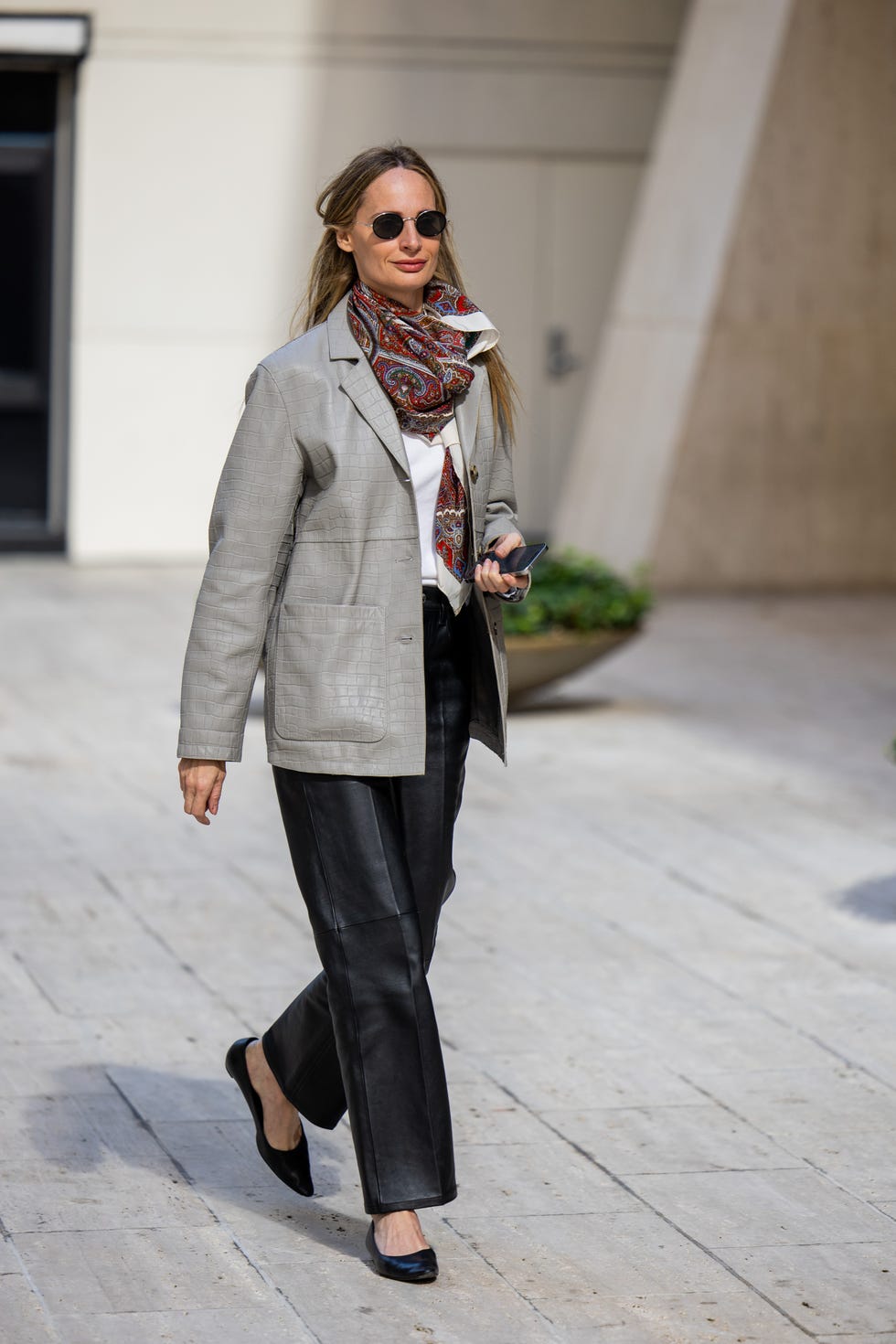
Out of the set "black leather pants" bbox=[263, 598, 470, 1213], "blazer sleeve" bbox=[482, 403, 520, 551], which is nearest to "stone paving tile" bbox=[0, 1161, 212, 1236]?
"black leather pants" bbox=[263, 598, 470, 1213]

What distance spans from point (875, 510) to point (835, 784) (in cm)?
698

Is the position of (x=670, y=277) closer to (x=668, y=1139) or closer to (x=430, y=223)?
(x=668, y=1139)

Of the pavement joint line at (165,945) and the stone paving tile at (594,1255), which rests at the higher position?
the stone paving tile at (594,1255)

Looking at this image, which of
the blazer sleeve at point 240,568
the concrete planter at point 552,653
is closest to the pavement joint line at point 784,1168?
the blazer sleeve at point 240,568

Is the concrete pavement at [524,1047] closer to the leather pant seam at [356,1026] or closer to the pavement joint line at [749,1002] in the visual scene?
the pavement joint line at [749,1002]

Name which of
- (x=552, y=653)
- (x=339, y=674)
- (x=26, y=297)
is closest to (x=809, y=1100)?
(x=339, y=674)

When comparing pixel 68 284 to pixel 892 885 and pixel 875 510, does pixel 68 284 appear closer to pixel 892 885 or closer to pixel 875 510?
pixel 875 510

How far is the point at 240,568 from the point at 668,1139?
1727 mm

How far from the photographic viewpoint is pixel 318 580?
3793 mm

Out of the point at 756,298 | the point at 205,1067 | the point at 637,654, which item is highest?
the point at 756,298

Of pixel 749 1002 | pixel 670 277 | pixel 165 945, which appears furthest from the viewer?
pixel 670 277

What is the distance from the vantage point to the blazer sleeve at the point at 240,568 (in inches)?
148

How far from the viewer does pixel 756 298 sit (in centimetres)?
1460

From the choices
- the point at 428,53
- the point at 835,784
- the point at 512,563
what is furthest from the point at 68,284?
the point at 512,563
